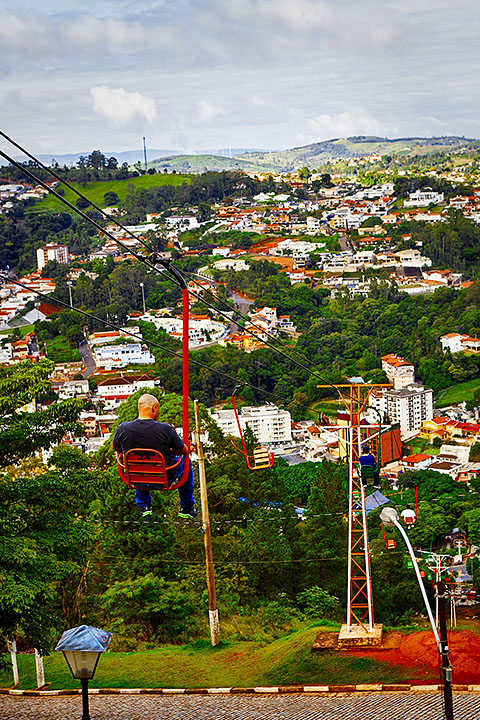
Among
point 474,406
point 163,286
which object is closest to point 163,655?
point 474,406

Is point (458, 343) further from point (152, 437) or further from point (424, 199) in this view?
point (152, 437)

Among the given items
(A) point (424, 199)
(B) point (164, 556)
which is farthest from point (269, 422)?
(A) point (424, 199)

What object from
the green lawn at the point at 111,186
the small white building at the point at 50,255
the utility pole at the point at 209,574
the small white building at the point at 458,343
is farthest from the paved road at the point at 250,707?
the green lawn at the point at 111,186

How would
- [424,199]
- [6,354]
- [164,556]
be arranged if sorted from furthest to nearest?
[424,199] < [6,354] < [164,556]

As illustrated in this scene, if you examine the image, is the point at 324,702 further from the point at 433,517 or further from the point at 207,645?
the point at 433,517

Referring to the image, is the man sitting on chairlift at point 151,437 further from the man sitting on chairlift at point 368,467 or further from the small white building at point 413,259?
the small white building at point 413,259

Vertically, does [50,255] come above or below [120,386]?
above
